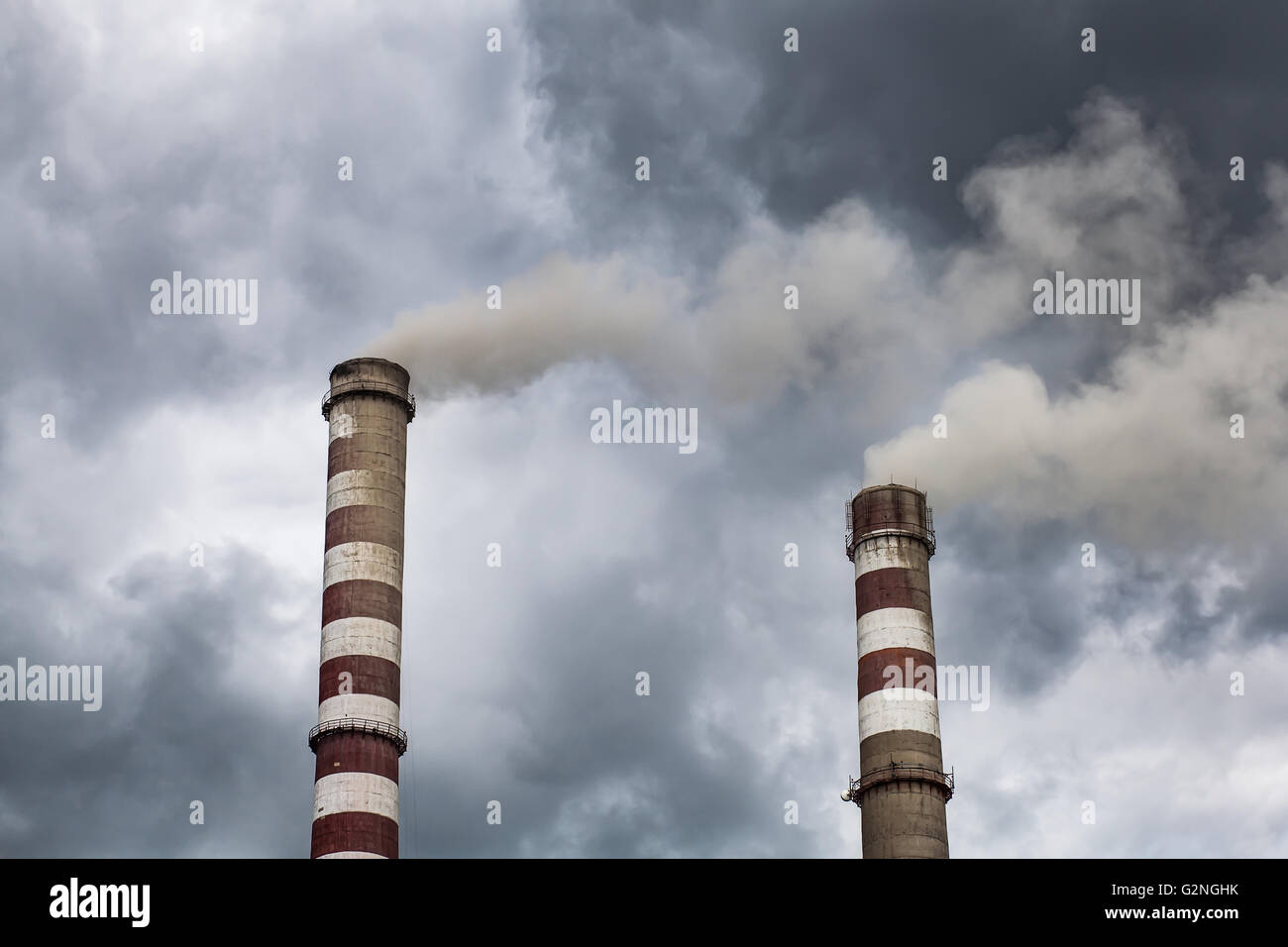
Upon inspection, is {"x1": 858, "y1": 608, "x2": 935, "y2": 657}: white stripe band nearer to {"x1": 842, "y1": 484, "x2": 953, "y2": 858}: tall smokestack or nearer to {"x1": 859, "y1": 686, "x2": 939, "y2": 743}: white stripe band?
{"x1": 842, "y1": 484, "x2": 953, "y2": 858}: tall smokestack

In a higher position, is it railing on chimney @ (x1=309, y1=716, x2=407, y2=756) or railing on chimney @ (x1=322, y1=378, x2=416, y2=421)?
railing on chimney @ (x1=322, y1=378, x2=416, y2=421)

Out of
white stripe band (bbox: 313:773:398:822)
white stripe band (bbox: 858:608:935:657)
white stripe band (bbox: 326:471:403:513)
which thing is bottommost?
white stripe band (bbox: 313:773:398:822)

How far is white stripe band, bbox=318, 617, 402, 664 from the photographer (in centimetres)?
4969

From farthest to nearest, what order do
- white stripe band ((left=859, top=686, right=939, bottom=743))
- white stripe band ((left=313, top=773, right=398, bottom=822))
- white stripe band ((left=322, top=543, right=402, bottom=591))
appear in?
white stripe band ((left=322, top=543, right=402, bottom=591)) → white stripe band ((left=859, top=686, right=939, bottom=743)) → white stripe band ((left=313, top=773, right=398, bottom=822))

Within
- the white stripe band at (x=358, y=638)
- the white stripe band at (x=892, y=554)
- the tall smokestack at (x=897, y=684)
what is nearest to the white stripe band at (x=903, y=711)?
the tall smokestack at (x=897, y=684)

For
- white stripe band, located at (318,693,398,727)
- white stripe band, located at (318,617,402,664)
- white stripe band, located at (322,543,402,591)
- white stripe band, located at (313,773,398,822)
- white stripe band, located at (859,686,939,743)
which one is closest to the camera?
white stripe band, located at (313,773,398,822)

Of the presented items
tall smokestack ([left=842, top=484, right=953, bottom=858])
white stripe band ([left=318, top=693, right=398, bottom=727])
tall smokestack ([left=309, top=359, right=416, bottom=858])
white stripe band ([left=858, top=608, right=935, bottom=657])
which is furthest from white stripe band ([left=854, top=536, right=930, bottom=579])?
white stripe band ([left=318, top=693, right=398, bottom=727])

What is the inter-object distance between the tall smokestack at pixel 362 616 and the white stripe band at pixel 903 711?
1298cm

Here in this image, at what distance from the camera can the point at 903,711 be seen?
49219 mm

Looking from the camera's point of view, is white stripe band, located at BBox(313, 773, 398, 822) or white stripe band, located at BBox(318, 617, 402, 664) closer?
white stripe band, located at BBox(313, 773, 398, 822)

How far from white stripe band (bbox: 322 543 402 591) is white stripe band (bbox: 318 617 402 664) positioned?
128cm

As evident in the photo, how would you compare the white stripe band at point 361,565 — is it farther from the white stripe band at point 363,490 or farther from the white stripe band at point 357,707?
the white stripe band at point 357,707

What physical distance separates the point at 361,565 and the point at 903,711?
15.6 m
